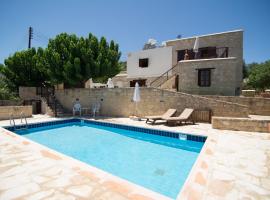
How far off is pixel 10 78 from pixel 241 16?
25.6m

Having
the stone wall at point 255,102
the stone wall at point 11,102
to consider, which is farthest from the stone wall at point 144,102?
the stone wall at point 11,102

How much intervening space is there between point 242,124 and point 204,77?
23.7 feet

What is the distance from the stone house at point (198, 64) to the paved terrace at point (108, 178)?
394 inches

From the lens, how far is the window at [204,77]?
15.6m

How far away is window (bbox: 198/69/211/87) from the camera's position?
15.6 m

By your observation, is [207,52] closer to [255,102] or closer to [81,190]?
[255,102]

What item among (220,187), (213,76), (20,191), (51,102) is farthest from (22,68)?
(220,187)

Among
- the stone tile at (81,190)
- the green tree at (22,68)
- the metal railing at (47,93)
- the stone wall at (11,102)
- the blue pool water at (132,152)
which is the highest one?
the green tree at (22,68)

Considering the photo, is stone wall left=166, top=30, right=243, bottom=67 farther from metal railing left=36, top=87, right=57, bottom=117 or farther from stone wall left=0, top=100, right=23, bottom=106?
stone wall left=0, top=100, right=23, bottom=106

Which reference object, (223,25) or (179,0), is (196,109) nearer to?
(179,0)

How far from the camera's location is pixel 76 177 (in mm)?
4078

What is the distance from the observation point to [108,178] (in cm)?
401

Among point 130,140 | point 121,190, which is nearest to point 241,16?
point 130,140

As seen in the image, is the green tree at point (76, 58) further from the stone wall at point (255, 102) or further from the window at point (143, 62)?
the stone wall at point (255, 102)
